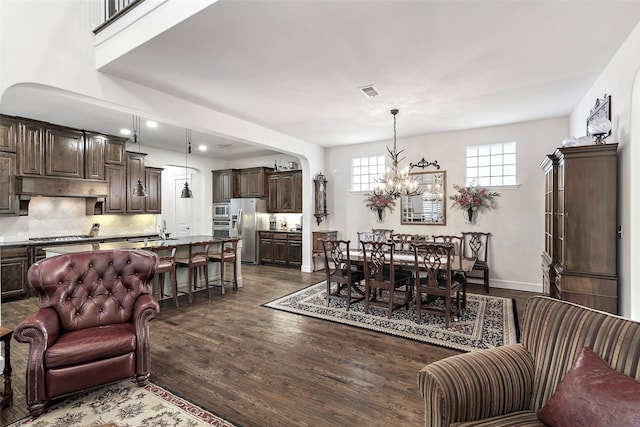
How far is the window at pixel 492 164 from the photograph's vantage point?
5.60 meters

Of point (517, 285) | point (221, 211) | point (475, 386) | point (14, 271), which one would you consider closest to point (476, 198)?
point (517, 285)

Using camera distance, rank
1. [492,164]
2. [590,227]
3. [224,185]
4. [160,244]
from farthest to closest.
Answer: [224,185] → [492,164] → [160,244] → [590,227]

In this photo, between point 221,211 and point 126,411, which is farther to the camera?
point 221,211

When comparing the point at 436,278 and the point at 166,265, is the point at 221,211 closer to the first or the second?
the point at 166,265

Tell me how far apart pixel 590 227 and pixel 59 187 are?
25.5 ft

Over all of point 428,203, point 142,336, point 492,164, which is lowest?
point 142,336

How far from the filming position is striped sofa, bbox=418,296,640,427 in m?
1.36

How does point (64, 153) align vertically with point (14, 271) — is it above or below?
above

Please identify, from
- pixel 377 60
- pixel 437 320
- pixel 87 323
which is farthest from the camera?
pixel 437 320

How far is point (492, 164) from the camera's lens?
227 inches

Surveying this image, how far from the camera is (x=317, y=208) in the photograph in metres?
7.25

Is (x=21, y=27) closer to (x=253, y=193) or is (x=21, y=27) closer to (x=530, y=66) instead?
(x=530, y=66)

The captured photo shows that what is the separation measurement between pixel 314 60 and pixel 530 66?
2.31 metres

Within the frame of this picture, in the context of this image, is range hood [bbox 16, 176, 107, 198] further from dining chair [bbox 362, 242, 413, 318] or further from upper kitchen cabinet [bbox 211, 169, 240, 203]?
dining chair [bbox 362, 242, 413, 318]
